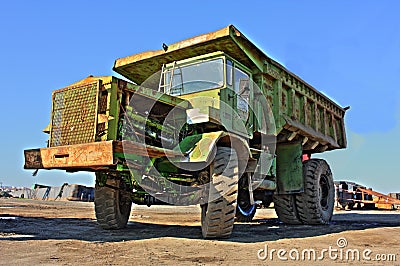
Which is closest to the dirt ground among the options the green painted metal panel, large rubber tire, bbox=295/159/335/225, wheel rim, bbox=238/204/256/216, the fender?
the fender

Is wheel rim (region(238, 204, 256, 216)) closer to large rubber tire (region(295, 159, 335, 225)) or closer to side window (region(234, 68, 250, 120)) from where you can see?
large rubber tire (region(295, 159, 335, 225))

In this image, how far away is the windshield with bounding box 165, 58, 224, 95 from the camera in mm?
6281

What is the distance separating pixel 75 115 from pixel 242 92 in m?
2.98

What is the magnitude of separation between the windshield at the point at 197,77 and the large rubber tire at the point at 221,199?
56.4 inches

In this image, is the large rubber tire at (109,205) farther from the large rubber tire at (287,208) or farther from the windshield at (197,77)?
the large rubber tire at (287,208)

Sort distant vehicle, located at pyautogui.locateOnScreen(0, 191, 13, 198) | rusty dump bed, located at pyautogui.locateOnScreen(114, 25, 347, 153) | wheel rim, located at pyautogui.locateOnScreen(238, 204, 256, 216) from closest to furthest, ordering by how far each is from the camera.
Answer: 1. rusty dump bed, located at pyautogui.locateOnScreen(114, 25, 347, 153)
2. wheel rim, located at pyautogui.locateOnScreen(238, 204, 256, 216)
3. distant vehicle, located at pyautogui.locateOnScreen(0, 191, 13, 198)

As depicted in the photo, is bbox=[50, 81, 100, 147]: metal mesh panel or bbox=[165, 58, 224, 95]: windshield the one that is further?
→ bbox=[165, 58, 224, 95]: windshield

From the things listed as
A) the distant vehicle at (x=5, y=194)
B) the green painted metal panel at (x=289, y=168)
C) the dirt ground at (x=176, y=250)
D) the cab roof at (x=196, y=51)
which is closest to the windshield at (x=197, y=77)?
the cab roof at (x=196, y=51)

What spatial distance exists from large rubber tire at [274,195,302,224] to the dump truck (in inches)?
0.9

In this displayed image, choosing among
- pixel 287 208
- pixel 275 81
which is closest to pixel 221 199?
pixel 275 81

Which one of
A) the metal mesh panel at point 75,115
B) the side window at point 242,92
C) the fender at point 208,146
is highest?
the side window at point 242,92

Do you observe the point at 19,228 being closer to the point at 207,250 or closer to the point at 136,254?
the point at 136,254

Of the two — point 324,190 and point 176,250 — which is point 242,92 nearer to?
point 176,250

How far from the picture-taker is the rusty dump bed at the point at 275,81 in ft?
21.5
